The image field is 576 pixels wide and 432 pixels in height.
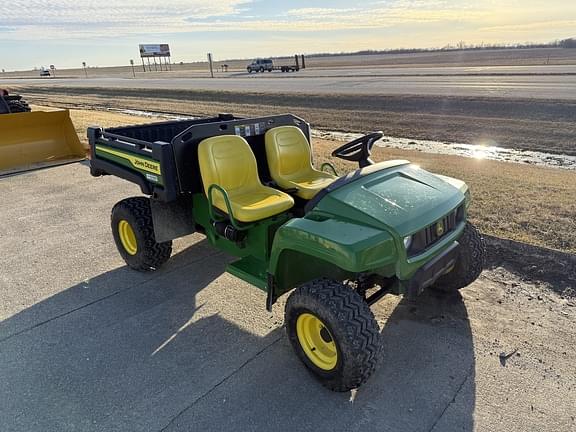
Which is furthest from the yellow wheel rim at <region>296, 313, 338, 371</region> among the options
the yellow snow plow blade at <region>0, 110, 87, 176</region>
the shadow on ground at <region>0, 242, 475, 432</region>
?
the yellow snow plow blade at <region>0, 110, 87, 176</region>

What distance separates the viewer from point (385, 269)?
2.83 metres

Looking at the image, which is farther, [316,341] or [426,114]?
[426,114]

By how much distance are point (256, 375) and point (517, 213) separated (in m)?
3.74

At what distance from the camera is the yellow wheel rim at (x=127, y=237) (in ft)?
15.0

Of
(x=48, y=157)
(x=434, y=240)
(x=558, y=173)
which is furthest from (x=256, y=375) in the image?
(x=48, y=157)

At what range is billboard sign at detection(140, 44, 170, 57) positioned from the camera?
79606 millimetres

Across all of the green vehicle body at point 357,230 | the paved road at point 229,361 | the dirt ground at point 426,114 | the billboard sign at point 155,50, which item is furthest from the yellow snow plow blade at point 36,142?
the billboard sign at point 155,50

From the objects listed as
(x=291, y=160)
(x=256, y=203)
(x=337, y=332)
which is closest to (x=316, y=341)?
(x=337, y=332)

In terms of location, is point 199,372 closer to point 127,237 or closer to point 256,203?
point 256,203

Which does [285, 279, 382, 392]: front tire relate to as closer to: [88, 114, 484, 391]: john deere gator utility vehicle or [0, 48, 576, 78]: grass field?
[88, 114, 484, 391]: john deere gator utility vehicle

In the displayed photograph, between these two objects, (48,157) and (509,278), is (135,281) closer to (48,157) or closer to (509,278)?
(509,278)

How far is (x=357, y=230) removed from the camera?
107 inches

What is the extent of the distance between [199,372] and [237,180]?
165cm

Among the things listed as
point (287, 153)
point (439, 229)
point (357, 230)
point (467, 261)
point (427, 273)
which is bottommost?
point (467, 261)
